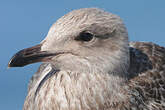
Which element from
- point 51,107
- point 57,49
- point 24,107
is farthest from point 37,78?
point 57,49

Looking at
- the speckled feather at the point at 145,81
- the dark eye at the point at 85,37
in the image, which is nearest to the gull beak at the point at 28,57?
the dark eye at the point at 85,37

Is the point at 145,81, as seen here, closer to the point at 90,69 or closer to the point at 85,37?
the point at 90,69

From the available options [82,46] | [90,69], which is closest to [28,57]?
[82,46]

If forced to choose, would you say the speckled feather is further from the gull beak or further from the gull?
the gull beak

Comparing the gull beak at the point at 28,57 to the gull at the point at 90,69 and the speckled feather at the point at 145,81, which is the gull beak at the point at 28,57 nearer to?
the gull at the point at 90,69

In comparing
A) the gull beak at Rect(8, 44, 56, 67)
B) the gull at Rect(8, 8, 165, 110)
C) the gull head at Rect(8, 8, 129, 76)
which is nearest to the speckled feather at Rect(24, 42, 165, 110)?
the gull at Rect(8, 8, 165, 110)

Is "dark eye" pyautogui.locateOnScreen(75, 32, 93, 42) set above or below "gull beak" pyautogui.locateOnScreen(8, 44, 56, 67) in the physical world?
above

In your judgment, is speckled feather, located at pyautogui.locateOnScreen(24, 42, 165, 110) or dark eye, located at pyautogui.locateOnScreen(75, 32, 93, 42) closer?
dark eye, located at pyautogui.locateOnScreen(75, 32, 93, 42)
